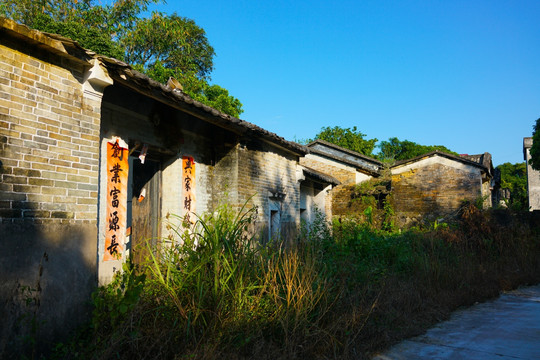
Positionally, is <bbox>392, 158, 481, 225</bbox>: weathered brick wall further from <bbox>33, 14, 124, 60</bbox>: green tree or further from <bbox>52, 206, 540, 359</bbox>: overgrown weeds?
<bbox>33, 14, 124, 60</bbox>: green tree

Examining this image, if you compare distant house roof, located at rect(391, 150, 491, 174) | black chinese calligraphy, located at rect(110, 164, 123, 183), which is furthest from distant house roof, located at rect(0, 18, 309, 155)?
distant house roof, located at rect(391, 150, 491, 174)

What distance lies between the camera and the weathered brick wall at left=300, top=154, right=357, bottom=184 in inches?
643

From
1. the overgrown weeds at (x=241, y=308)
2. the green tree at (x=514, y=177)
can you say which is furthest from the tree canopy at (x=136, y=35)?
the green tree at (x=514, y=177)

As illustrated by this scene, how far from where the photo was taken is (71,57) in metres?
4.02

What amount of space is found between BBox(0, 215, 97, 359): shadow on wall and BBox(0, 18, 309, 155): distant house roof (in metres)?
1.78

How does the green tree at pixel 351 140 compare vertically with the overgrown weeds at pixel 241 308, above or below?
above

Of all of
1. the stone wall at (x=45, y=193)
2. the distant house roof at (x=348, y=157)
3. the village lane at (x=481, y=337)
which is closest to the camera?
the stone wall at (x=45, y=193)

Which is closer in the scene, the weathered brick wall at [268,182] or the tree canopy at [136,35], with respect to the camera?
the weathered brick wall at [268,182]

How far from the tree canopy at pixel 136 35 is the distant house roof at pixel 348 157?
447 centimetres

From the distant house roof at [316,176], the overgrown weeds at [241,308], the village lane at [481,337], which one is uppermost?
the distant house roof at [316,176]

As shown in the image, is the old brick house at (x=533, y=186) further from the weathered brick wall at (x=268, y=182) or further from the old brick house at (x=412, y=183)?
the weathered brick wall at (x=268, y=182)

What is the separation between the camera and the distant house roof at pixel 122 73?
3.57 m

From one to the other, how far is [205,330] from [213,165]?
13.4ft

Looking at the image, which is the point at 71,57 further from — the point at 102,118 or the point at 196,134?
the point at 196,134
